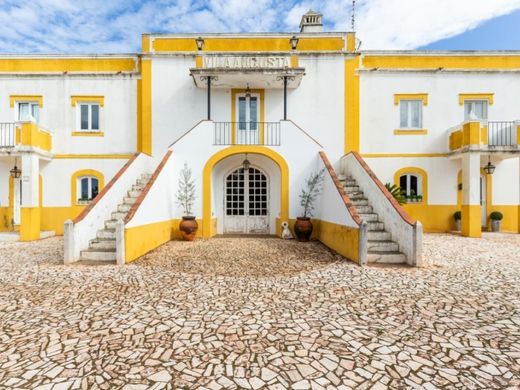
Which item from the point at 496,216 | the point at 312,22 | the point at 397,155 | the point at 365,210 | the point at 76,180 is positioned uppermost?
the point at 312,22

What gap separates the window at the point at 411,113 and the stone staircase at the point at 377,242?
6036 millimetres

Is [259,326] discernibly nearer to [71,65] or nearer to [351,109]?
[351,109]

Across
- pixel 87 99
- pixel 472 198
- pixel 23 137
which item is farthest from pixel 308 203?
pixel 23 137

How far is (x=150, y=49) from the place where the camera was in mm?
12055

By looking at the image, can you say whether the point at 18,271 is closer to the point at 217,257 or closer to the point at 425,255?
the point at 217,257

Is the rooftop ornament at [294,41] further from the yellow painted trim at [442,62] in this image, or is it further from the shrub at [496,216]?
the shrub at [496,216]

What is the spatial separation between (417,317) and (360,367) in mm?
1653

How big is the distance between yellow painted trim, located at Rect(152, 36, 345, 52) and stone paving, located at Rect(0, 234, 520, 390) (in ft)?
32.0

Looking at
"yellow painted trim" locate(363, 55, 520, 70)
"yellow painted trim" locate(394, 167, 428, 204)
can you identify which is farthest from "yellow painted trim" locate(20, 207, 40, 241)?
"yellow painted trim" locate(363, 55, 520, 70)

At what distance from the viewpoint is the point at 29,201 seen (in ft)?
34.8

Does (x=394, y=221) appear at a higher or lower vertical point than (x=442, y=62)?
lower

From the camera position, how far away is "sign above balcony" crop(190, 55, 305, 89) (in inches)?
422

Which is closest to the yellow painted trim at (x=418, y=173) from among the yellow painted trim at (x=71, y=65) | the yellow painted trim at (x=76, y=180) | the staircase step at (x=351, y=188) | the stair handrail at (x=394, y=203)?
the staircase step at (x=351, y=188)

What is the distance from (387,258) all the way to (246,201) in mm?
6322
